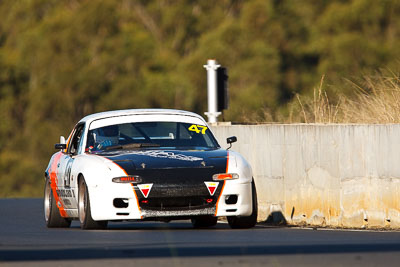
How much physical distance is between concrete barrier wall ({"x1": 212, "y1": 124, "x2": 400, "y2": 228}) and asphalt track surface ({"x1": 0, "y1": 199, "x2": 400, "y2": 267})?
1.27 meters

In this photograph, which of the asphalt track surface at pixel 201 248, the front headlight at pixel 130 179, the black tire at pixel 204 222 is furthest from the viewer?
the black tire at pixel 204 222

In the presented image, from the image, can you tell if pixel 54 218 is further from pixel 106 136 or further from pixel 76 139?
pixel 106 136

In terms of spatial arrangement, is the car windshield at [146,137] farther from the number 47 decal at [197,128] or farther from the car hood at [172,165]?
the car hood at [172,165]

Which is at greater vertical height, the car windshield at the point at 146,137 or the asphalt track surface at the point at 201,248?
the car windshield at the point at 146,137

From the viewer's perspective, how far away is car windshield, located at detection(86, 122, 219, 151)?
14227 millimetres

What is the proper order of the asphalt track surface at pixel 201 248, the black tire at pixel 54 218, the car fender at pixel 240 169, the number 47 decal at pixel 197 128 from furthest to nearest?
the black tire at pixel 54 218, the number 47 decal at pixel 197 128, the car fender at pixel 240 169, the asphalt track surface at pixel 201 248

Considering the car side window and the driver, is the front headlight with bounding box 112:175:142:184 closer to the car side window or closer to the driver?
the driver

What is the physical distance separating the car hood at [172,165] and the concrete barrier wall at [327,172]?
196 cm

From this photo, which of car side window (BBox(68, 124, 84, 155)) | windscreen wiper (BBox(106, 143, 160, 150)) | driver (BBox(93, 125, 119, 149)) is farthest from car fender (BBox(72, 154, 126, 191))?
car side window (BBox(68, 124, 84, 155))

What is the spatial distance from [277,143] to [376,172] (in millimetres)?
2326

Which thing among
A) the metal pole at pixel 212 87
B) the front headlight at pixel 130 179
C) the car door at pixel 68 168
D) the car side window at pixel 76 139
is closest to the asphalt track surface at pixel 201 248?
the front headlight at pixel 130 179

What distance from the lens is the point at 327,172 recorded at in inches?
598

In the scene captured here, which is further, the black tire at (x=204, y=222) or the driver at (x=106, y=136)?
the black tire at (x=204, y=222)

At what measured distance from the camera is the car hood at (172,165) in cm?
1284
